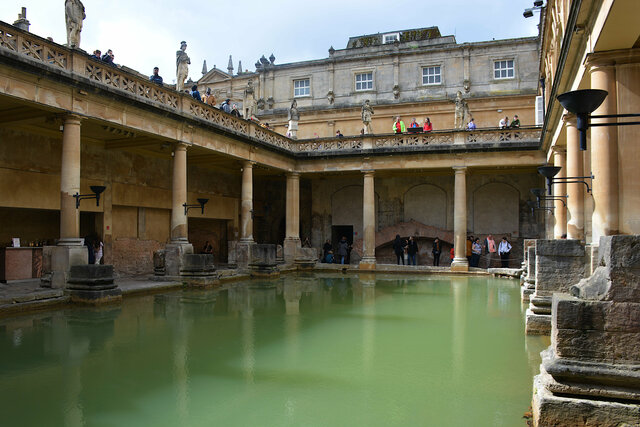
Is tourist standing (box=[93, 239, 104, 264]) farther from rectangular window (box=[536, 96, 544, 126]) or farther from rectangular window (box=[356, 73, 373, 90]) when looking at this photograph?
rectangular window (box=[356, 73, 373, 90])

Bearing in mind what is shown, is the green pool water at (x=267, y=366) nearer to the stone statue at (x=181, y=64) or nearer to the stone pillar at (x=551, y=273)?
the stone pillar at (x=551, y=273)

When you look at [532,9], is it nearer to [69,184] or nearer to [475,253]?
[475,253]

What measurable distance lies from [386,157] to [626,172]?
50.7 ft

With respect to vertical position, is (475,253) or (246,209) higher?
(246,209)

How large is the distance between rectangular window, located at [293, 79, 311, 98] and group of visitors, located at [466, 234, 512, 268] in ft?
45.4

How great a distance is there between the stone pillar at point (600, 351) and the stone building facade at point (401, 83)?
82.0ft

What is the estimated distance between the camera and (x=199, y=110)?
1669 centimetres

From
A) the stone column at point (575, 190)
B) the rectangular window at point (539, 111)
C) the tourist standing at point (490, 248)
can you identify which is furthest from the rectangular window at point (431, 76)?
the stone column at point (575, 190)

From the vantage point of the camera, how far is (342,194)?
28625 mm

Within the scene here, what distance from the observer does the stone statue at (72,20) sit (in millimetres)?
12141

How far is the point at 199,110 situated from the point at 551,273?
40.9 ft

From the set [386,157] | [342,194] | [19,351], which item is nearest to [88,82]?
[19,351]

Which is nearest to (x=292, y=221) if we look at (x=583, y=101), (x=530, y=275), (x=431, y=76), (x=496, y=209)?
(x=496, y=209)

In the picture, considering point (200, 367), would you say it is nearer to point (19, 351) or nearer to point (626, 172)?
point (19, 351)
